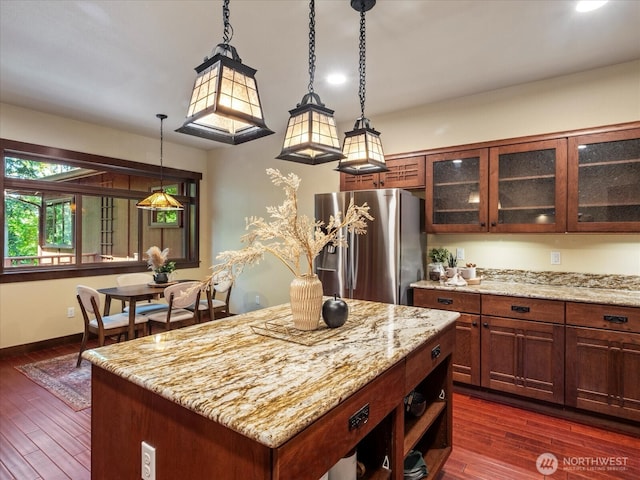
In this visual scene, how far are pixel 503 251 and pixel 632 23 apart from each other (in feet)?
6.21

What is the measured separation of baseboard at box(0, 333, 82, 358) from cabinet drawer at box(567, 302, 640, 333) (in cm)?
525

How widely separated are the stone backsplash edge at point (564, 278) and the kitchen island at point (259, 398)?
6.29 feet

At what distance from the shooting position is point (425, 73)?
3047mm

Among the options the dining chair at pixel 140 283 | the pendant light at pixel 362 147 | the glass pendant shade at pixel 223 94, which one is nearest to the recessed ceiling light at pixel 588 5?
the pendant light at pixel 362 147

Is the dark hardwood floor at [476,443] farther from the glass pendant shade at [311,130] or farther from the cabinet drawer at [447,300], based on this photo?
the glass pendant shade at [311,130]

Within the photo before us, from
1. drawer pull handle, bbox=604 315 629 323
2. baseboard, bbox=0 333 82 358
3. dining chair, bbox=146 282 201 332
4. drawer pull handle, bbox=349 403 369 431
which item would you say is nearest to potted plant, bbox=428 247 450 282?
drawer pull handle, bbox=604 315 629 323

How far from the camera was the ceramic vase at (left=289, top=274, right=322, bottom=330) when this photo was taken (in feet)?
5.27

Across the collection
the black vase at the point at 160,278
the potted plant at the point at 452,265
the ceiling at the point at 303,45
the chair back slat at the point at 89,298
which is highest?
the ceiling at the point at 303,45

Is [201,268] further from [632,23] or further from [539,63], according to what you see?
[632,23]

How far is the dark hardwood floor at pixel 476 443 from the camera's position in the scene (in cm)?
207

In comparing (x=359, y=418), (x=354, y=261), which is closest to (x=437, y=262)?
(x=354, y=261)

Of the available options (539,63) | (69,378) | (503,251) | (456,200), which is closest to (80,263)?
(69,378)

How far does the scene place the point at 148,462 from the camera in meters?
1.13

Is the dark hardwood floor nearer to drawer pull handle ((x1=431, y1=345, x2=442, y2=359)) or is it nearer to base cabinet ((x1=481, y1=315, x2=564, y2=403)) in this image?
base cabinet ((x1=481, y1=315, x2=564, y2=403))
